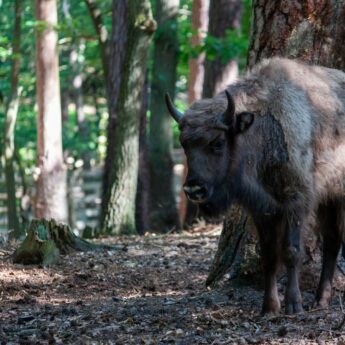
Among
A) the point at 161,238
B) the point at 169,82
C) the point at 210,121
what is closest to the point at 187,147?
the point at 210,121

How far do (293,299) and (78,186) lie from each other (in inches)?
759

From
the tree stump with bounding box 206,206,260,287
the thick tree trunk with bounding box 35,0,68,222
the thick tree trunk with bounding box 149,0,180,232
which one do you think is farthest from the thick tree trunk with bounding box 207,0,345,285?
the thick tree trunk with bounding box 149,0,180,232

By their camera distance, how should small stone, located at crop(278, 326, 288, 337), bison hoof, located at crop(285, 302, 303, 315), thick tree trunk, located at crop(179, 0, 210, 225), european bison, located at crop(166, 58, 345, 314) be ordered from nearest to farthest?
small stone, located at crop(278, 326, 288, 337)
european bison, located at crop(166, 58, 345, 314)
bison hoof, located at crop(285, 302, 303, 315)
thick tree trunk, located at crop(179, 0, 210, 225)

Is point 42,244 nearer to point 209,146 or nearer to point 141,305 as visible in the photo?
point 141,305

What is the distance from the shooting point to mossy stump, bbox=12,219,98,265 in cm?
880

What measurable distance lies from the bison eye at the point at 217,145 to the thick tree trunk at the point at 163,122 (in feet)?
34.1

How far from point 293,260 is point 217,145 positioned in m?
1.15

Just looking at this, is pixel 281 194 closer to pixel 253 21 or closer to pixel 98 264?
pixel 253 21

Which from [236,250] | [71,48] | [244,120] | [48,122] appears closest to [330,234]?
[236,250]

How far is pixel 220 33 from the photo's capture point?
54.4ft

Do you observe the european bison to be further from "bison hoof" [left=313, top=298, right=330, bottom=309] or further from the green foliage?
the green foliage

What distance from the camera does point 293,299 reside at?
670 centimetres

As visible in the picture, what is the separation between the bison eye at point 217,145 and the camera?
21.5 feet

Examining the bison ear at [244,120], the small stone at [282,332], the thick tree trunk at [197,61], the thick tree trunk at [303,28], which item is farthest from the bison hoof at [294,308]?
the thick tree trunk at [197,61]
